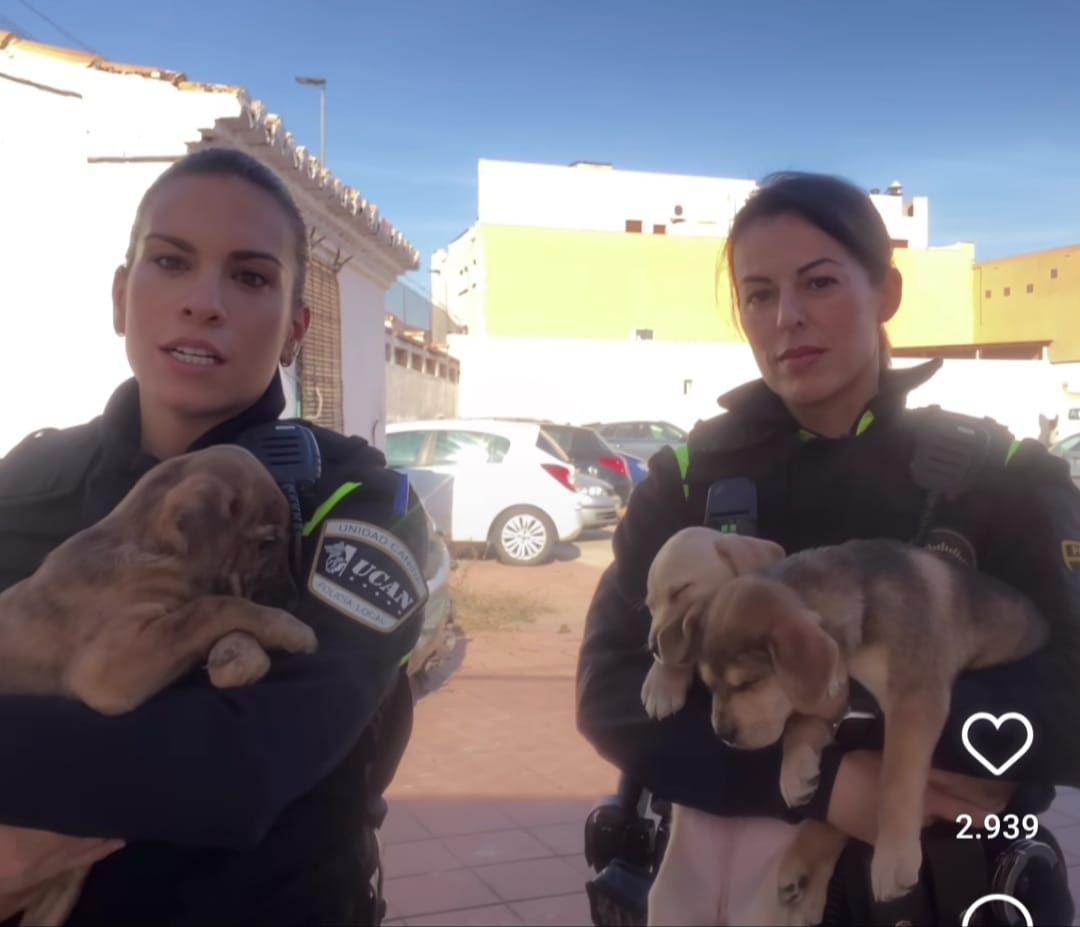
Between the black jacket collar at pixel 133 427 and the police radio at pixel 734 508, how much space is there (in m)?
0.92

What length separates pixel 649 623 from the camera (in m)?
2.29

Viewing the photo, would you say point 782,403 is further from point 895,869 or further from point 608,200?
point 608,200

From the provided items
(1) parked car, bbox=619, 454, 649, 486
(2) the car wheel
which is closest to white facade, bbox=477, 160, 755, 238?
(1) parked car, bbox=619, 454, 649, 486

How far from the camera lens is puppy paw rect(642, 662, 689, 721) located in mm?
2100

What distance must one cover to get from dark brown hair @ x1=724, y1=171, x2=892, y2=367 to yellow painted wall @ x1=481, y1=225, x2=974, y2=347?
127 ft

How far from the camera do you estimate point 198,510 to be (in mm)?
1944

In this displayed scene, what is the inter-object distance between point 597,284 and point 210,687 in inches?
1600

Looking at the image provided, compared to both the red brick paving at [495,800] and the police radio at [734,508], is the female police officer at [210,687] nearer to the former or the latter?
the police radio at [734,508]

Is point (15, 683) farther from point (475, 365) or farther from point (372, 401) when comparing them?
point (475, 365)

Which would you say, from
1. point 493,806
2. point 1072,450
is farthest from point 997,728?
point 1072,450

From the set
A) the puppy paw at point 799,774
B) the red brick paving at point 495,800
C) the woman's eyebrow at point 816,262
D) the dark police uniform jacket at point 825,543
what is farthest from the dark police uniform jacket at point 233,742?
the red brick paving at point 495,800

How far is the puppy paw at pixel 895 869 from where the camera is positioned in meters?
1.89

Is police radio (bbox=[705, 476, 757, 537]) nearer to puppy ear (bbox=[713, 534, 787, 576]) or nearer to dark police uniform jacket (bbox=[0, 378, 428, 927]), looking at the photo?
puppy ear (bbox=[713, 534, 787, 576])

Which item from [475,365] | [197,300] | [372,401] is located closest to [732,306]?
[197,300]
